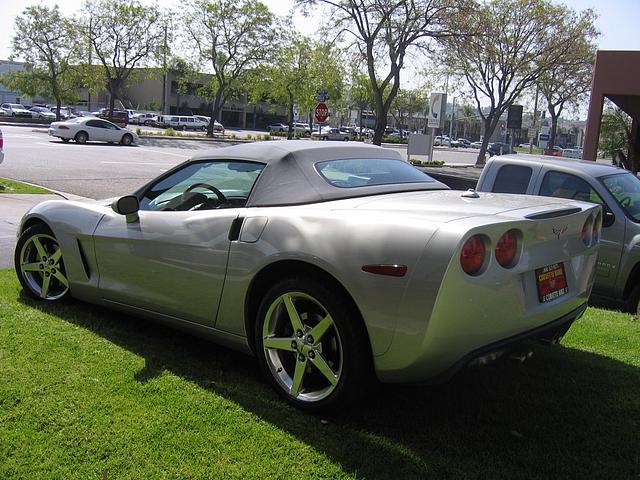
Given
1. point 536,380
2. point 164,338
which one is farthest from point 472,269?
point 164,338

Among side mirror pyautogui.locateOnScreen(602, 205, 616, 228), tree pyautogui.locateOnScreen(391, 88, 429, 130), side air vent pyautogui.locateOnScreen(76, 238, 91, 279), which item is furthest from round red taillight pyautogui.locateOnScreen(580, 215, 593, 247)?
tree pyautogui.locateOnScreen(391, 88, 429, 130)

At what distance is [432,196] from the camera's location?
3775 mm

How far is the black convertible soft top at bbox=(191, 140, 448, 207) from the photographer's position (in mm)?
3604

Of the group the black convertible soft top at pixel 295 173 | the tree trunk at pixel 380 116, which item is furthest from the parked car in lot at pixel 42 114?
the black convertible soft top at pixel 295 173

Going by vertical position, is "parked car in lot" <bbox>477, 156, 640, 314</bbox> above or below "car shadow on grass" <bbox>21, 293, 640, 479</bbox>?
above

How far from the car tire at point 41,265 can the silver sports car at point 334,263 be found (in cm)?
25

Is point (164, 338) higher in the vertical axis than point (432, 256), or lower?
lower

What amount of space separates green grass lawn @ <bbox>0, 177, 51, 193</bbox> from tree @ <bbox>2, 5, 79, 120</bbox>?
1473 inches

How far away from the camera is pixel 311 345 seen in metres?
3.22

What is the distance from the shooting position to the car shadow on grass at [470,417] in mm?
2844

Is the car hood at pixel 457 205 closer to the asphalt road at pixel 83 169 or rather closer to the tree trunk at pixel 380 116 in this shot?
the asphalt road at pixel 83 169

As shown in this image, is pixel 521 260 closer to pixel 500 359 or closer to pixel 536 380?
pixel 500 359

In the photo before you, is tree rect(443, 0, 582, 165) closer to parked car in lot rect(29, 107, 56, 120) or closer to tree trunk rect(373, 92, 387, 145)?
tree trunk rect(373, 92, 387, 145)

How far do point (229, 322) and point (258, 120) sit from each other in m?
91.4
